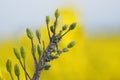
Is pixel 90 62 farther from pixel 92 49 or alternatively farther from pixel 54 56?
pixel 54 56

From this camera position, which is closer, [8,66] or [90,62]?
[8,66]

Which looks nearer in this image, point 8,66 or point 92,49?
point 8,66

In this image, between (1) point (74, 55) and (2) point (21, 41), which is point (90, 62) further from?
(2) point (21, 41)

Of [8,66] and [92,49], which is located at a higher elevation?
[8,66]

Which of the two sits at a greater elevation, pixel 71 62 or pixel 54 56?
pixel 54 56

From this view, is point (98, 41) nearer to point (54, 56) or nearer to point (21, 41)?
point (21, 41)

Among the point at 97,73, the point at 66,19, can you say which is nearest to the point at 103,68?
the point at 97,73

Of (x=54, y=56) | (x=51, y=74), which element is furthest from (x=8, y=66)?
(x=51, y=74)

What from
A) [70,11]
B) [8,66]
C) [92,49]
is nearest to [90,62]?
[92,49]
